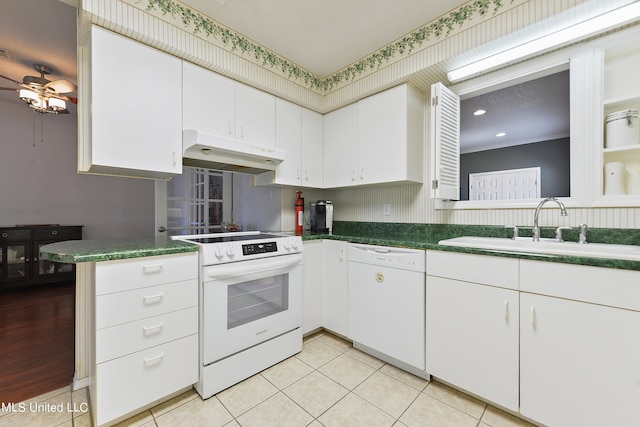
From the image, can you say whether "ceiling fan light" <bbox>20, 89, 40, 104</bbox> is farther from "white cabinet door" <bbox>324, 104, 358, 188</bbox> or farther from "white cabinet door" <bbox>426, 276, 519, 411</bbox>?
"white cabinet door" <bbox>426, 276, 519, 411</bbox>

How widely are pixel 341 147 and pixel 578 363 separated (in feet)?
6.85

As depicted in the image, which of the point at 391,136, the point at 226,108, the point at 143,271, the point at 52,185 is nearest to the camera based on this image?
the point at 143,271

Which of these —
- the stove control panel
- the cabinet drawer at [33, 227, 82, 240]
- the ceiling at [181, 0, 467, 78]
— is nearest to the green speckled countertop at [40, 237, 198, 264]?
the stove control panel

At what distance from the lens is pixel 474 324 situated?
4.81ft

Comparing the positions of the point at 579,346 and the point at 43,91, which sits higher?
the point at 43,91

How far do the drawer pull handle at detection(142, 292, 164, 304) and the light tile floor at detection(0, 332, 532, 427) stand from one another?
2.03 ft

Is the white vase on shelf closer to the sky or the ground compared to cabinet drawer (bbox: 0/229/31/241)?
closer to the sky

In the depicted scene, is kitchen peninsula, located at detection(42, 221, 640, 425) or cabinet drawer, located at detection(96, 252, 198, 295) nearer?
kitchen peninsula, located at detection(42, 221, 640, 425)

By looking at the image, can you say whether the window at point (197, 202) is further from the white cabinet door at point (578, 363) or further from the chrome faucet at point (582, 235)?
the chrome faucet at point (582, 235)

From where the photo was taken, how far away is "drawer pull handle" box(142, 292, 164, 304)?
1.38 m

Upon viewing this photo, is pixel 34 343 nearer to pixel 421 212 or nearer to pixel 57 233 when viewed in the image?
pixel 57 233

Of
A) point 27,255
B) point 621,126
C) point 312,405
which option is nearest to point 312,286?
point 312,405

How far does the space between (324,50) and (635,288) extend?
2.34 meters

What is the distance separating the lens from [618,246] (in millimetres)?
1394
